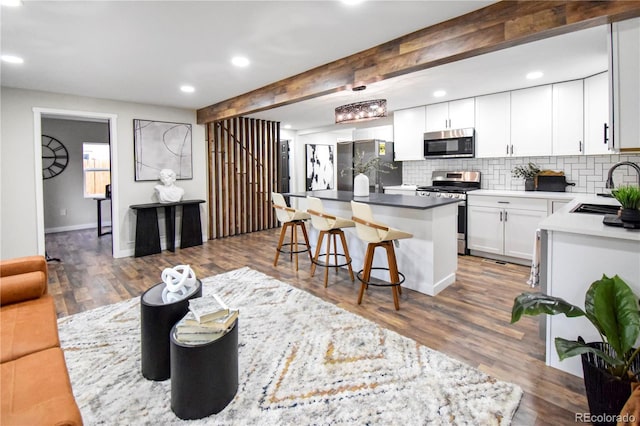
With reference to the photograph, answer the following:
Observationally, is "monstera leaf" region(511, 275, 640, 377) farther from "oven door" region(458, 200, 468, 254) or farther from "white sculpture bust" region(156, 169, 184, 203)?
"white sculpture bust" region(156, 169, 184, 203)

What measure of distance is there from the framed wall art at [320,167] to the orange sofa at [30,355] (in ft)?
23.4

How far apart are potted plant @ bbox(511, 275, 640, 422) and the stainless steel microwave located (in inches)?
149

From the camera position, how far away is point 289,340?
8.11 feet

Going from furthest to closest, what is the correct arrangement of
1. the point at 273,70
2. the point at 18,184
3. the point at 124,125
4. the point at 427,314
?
the point at 124,125 < the point at 18,184 < the point at 273,70 < the point at 427,314

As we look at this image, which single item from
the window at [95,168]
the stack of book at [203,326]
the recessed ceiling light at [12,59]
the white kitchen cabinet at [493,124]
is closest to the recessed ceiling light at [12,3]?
the recessed ceiling light at [12,59]

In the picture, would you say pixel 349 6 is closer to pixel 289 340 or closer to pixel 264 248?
pixel 289 340

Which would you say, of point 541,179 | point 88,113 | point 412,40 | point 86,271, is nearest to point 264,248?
point 86,271

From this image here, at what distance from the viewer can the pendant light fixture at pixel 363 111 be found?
11.5 ft

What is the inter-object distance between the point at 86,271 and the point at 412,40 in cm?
473

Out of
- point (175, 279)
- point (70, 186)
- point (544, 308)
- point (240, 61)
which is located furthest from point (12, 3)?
point (70, 186)

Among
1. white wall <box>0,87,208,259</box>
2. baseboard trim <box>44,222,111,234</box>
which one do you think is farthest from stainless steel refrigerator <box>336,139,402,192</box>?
baseboard trim <box>44,222,111,234</box>

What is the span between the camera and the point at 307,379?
79.1 inches

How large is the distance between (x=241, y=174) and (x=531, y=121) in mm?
5048

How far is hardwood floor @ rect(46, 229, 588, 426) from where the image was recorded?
1.96 meters
